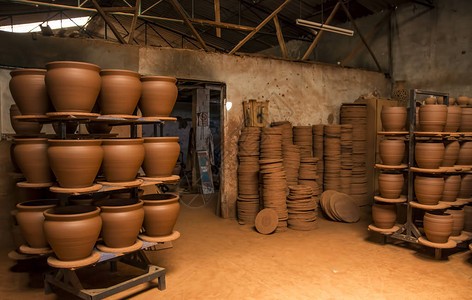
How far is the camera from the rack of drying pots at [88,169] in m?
2.94

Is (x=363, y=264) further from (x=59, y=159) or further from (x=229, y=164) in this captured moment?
(x=59, y=159)

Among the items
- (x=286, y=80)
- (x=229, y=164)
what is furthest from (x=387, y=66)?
(x=229, y=164)

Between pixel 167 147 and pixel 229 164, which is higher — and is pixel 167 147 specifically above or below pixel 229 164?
above

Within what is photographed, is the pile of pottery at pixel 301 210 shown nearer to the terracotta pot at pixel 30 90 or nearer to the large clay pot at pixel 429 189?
the large clay pot at pixel 429 189

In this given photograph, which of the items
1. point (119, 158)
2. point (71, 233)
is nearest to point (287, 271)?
point (119, 158)

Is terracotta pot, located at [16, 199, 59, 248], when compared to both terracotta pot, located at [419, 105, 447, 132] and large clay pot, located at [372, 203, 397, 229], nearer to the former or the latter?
large clay pot, located at [372, 203, 397, 229]

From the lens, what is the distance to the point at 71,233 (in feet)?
9.34

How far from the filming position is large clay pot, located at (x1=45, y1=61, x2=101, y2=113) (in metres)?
3.02

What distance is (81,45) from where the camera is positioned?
5.21 metres

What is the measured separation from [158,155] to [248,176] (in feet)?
8.93

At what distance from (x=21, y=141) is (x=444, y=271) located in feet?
14.9

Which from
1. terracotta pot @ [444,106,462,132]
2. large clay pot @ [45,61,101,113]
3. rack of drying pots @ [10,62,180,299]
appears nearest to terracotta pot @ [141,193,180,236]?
rack of drying pots @ [10,62,180,299]

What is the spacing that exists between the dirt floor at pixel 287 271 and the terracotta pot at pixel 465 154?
118cm

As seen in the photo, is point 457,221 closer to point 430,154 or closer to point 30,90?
point 430,154
